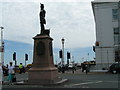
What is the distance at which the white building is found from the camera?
3859 centimetres

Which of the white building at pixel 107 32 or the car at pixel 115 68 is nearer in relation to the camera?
the car at pixel 115 68

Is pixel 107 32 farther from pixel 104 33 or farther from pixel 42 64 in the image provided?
pixel 42 64

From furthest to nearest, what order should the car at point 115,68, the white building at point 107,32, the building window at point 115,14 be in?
the building window at point 115,14, the white building at point 107,32, the car at point 115,68

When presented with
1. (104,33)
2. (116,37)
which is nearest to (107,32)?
(104,33)

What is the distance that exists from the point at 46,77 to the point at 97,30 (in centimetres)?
2232

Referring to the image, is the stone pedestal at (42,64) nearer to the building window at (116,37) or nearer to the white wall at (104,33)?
the white wall at (104,33)

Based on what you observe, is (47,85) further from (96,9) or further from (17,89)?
(96,9)

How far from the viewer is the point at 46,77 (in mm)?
18500

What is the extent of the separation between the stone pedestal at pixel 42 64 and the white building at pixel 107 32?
66.4ft

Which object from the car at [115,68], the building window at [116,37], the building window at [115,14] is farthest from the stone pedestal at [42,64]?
the building window at [115,14]

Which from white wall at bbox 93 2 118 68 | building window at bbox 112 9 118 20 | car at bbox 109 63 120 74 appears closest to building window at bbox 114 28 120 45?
white wall at bbox 93 2 118 68

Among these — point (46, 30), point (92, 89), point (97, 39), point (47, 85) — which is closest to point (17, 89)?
point (47, 85)

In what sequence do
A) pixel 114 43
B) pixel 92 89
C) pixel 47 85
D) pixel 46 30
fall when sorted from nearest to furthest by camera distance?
pixel 92 89 < pixel 47 85 < pixel 46 30 < pixel 114 43

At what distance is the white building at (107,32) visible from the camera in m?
38.6
